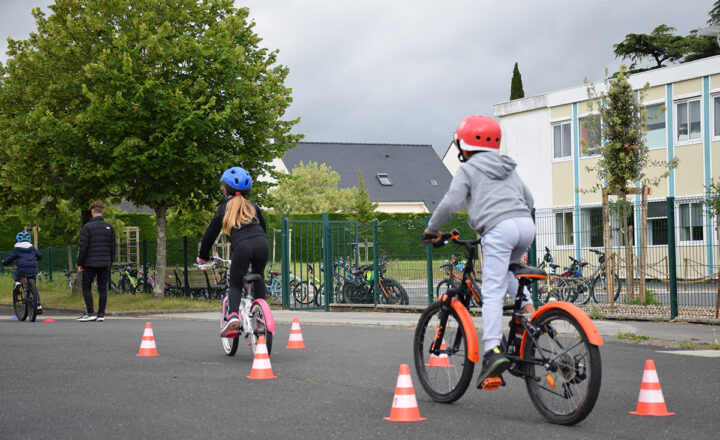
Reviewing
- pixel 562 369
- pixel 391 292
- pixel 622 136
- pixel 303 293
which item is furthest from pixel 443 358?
pixel 303 293

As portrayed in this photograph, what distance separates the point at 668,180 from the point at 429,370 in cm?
2269

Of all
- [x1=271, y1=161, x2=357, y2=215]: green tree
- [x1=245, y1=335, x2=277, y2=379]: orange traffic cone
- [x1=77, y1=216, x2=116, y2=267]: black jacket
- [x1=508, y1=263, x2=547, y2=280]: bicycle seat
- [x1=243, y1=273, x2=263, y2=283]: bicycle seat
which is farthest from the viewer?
[x1=271, y1=161, x2=357, y2=215]: green tree

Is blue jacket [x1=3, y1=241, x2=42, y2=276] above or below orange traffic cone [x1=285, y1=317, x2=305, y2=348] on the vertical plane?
above

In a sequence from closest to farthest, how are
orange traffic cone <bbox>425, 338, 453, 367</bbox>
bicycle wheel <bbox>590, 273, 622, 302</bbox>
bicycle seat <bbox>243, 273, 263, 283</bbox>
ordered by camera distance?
orange traffic cone <bbox>425, 338, 453, 367</bbox> < bicycle seat <bbox>243, 273, 263, 283</bbox> < bicycle wheel <bbox>590, 273, 622, 302</bbox>

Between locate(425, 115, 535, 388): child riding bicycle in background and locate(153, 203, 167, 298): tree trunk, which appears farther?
locate(153, 203, 167, 298): tree trunk

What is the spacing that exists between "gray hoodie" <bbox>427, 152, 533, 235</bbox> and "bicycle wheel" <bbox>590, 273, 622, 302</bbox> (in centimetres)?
920

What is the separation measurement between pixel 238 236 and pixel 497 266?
3551 mm

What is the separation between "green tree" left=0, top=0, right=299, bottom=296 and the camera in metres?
18.1

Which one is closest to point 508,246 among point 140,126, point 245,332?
point 245,332

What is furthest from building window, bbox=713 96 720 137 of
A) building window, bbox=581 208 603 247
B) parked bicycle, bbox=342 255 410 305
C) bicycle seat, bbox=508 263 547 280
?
bicycle seat, bbox=508 263 547 280

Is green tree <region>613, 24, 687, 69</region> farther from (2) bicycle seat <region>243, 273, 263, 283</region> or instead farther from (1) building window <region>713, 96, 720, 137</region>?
(2) bicycle seat <region>243, 273, 263, 283</region>

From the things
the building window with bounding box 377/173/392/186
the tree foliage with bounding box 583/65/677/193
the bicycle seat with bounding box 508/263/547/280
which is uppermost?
the building window with bounding box 377/173/392/186

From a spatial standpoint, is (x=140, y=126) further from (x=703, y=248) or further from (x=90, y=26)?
(x=703, y=248)

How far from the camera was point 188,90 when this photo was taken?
1877 centimetres
